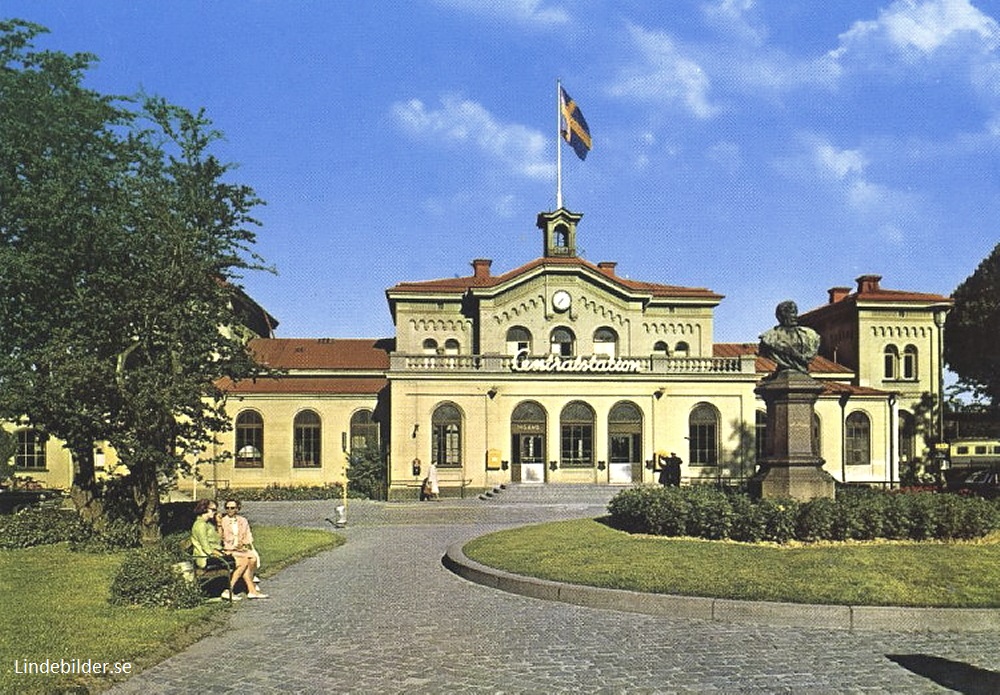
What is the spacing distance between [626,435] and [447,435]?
8.59m

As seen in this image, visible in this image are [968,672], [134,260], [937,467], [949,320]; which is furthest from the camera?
[949,320]

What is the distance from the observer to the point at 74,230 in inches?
899

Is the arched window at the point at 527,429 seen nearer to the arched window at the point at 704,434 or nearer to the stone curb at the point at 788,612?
the arched window at the point at 704,434

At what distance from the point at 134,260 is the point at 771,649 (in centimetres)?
1666

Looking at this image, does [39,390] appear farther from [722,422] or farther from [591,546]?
[722,422]

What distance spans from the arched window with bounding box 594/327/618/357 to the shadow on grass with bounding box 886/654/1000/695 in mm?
35792

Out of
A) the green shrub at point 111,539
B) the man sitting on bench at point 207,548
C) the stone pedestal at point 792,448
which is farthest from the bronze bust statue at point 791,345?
the green shrub at point 111,539

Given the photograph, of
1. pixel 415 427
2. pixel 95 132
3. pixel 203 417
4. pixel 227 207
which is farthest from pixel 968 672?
pixel 415 427

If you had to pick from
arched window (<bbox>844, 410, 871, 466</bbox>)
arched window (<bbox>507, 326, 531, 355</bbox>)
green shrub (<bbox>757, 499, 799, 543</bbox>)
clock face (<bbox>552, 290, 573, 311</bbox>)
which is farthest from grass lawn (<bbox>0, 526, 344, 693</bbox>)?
arched window (<bbox>844, 410, 871, 466</bbox>)

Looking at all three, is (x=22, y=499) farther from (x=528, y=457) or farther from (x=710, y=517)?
(x=710, y=517)

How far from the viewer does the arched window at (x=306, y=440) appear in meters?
44.6

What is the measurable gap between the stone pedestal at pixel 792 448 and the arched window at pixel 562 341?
2535 centimetres

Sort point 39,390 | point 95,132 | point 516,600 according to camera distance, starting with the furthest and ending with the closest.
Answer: point 95,132 → point 39,390 → point 516,600

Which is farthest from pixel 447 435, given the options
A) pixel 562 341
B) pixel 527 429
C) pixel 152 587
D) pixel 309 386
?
pixel 152 587
